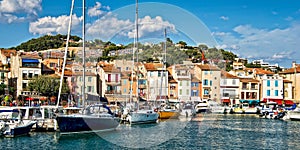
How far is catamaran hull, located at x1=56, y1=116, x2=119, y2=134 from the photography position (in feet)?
94.8

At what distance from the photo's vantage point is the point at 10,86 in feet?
188

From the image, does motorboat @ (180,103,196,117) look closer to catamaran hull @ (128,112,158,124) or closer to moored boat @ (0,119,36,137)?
catamaran hull @ (128,112,158,124)

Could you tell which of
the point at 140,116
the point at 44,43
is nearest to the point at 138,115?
the point at 140,116

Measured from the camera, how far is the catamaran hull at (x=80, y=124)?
28.9 m

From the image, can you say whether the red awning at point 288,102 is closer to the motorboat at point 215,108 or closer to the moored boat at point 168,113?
the motorboat at point 215,108

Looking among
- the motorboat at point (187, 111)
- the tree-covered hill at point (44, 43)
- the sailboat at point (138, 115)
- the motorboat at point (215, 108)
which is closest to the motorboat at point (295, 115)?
the motorboat at point (187, 111)

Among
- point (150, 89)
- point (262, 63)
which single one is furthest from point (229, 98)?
point (262, 63)

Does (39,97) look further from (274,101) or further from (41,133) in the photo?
(274,101)

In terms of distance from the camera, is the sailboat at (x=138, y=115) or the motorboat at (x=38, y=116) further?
the sailboat at (x=138, y=115)

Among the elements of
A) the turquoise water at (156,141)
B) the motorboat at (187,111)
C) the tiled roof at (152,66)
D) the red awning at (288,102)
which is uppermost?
the tiled roof at (152,66)

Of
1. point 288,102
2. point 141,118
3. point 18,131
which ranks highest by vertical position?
point 288,102

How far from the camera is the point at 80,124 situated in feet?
96.1

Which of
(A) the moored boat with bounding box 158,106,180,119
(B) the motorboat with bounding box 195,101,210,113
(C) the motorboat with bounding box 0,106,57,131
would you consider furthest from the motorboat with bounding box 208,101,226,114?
(C) the motorboat with bounding box 0,106,57,131

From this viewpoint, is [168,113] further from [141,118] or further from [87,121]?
[87,121]
